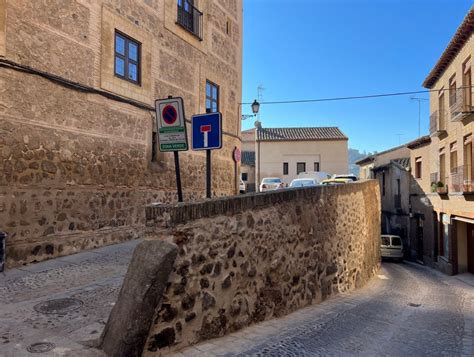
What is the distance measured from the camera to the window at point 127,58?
8648 mm

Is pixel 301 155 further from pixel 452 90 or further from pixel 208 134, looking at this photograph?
pixel 208 134

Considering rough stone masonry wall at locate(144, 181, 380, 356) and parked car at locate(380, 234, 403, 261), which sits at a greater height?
rough stone masonry wall at locate(144, 181, 380, 356)

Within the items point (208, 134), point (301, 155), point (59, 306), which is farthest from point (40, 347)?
point (301, 155)

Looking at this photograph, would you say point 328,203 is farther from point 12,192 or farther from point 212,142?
point 12,192

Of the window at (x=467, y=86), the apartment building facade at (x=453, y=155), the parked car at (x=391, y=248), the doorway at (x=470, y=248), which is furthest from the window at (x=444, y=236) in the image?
the window at (x=467, y=86)

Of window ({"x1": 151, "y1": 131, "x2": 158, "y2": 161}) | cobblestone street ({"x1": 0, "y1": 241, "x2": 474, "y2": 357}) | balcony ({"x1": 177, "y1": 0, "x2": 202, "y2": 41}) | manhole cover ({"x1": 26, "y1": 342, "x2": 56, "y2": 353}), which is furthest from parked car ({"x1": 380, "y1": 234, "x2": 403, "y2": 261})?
manhole cover ({"x1": 26, "y1": 342, "x2": 56, "y2": 353})

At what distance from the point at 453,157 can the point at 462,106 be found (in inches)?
125

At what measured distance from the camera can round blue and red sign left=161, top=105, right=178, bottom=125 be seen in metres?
4.47

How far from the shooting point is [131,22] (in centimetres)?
895

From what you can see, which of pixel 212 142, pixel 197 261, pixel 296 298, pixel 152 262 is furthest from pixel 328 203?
pixel 152 262

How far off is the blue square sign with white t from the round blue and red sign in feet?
1.25

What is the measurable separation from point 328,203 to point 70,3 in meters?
6.57

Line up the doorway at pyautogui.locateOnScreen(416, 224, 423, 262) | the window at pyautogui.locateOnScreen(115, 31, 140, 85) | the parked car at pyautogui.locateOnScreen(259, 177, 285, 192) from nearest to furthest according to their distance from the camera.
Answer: the window at pyautogui.locateOnScreen(115, 31, 140, 85) < the doorway at pyautogui.locateOnScreen(416, 224, 423, 262) < the parked car at pyautogui.locateOnScreen(259, 177, 285, 192)

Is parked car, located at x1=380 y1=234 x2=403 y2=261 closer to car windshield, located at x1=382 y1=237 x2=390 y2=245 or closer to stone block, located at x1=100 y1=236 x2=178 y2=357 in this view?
car windshield, located at x1=382 y1=237 x2=390 y2=245
